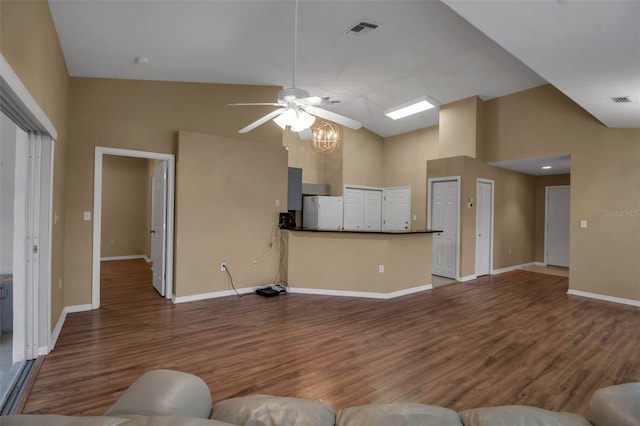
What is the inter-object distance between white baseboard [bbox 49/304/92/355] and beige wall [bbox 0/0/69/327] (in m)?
0.09

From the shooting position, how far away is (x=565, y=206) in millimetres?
7453

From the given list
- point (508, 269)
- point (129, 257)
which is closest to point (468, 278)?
point (508, 269)

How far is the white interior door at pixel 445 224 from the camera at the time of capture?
20.2 feet

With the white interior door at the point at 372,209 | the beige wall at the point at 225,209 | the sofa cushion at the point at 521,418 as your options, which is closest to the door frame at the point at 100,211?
the beige wall at the point at 225,209

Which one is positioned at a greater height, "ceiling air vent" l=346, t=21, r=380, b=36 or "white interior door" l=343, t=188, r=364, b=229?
"ceiling air vent" l=346, t=21, r=380, b=36

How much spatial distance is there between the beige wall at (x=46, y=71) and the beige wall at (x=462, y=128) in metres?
6.18

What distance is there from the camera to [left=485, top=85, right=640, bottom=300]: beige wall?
4742 millimetres

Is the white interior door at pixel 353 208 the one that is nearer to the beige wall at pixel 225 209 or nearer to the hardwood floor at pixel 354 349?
the beige wall at pixel 225 209

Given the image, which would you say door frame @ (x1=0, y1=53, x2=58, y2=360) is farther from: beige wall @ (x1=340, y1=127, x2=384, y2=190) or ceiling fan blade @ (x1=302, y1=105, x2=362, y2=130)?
beige wall @ (x1=340, y1=127, x2=384, y2=190)

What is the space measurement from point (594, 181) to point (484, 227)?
6.64ft

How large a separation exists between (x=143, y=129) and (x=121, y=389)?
3.29 meters

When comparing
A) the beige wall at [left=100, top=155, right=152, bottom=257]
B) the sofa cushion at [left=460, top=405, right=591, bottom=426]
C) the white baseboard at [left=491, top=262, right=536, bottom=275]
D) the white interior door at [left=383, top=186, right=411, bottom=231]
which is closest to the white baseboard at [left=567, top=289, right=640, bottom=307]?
the white baseboard at [left=491, top=262, right=536, bottom=275]

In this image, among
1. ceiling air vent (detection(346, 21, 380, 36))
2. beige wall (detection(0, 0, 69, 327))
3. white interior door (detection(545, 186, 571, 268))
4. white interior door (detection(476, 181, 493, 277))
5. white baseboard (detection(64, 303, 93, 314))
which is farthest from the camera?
white interior door (detection(545, 186, 571, 268))

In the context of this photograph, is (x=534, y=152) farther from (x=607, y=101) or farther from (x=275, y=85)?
(x=275, y=85)
